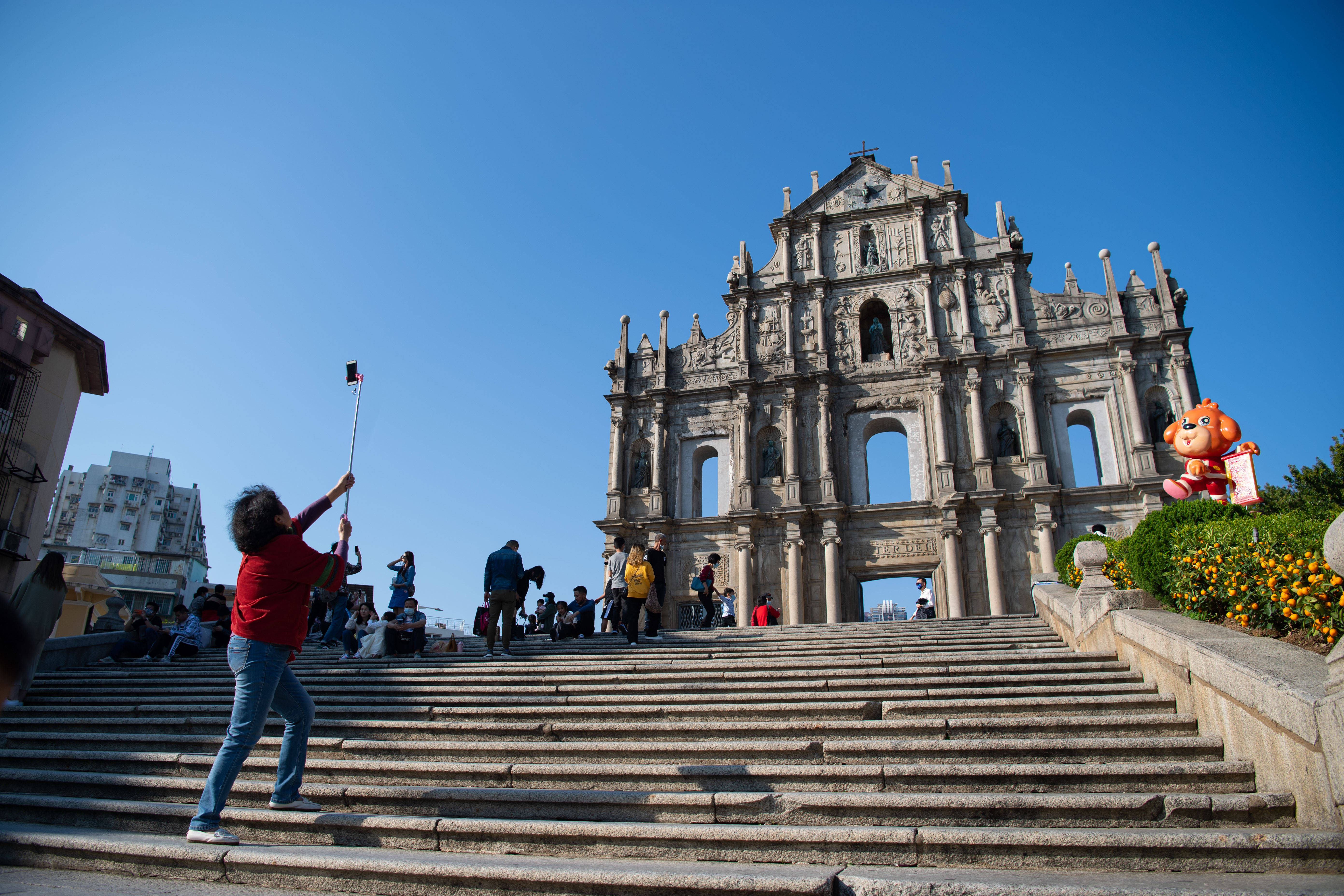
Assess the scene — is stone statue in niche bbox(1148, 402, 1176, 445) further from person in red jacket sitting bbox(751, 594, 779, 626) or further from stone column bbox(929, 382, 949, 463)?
person in red jacket sitting bbox(751, 594, 779, 626)

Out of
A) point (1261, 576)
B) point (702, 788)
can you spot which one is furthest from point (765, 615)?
point (702, 788)

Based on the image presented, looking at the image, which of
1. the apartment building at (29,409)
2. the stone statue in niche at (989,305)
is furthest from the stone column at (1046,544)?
the apartment building at (29,409)

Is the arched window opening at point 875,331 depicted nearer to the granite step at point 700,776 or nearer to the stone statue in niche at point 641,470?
the stone statue in niche at point 641,470

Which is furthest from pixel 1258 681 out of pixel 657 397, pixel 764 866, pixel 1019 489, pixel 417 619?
pixel 657 397

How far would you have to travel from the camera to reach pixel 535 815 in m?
4.92

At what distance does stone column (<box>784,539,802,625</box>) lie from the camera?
70.5 feet

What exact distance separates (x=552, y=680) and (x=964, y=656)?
4226 millimetres

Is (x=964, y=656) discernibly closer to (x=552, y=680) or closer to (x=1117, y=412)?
(x=552, y=680)

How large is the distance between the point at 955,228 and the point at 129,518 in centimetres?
7676

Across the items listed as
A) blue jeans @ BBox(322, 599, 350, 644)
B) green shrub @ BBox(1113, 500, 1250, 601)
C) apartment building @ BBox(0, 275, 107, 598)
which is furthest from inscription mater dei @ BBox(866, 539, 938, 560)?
apartment building @ BBox(0, 275, 107, 598)

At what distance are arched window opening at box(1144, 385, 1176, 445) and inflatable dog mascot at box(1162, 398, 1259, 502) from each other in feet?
30.8

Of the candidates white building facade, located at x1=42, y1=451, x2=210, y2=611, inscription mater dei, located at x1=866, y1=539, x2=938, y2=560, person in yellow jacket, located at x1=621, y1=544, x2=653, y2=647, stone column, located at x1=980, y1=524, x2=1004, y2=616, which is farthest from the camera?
white building facade, located at x1=42, y1=451, x2=210, y2=611

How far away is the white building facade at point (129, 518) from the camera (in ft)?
231

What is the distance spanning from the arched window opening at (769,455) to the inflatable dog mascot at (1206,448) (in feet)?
39.3
